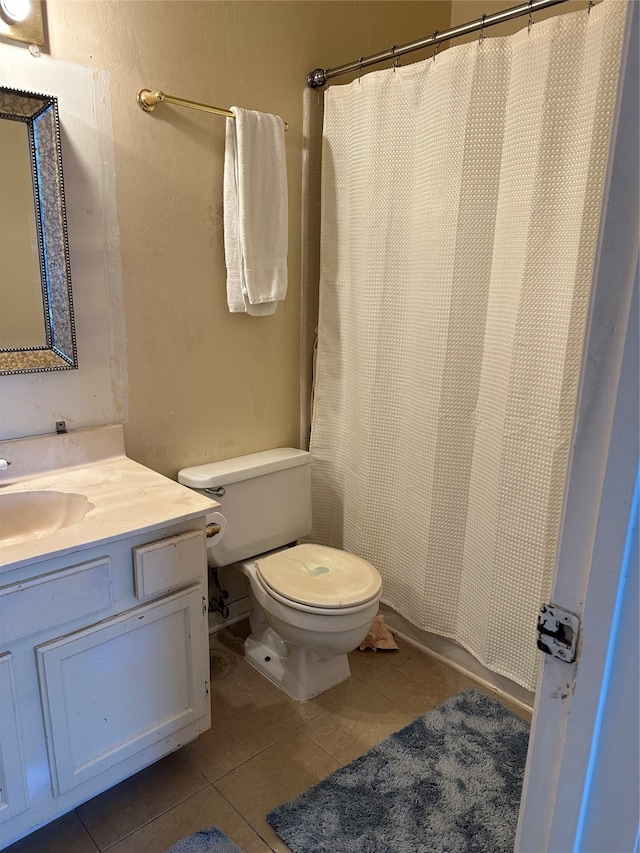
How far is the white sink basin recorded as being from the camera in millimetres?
1496

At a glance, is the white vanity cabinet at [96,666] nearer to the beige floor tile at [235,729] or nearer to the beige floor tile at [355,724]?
the beige floor tile at [235,729]

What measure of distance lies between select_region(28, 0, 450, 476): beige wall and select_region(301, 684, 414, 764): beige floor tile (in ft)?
3.00

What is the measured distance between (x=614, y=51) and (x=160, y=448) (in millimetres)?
1616

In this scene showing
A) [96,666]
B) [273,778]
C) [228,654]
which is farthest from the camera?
[228,654]

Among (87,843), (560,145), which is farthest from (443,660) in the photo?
(560,145)

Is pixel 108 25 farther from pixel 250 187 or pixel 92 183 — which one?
pixel 250 187

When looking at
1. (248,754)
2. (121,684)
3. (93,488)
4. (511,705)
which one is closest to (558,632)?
(121,684)

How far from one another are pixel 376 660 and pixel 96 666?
1.10m

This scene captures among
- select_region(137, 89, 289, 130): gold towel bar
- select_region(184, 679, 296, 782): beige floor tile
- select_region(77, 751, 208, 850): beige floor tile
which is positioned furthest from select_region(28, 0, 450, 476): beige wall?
select_region(77, 751, 208, 850): beige floor tile

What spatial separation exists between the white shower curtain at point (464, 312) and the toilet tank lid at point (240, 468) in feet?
0.62

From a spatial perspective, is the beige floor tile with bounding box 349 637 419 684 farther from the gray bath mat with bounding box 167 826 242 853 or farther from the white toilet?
the gray bath mat with bounding box 167 826 242 853

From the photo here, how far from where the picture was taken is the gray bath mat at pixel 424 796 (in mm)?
1439

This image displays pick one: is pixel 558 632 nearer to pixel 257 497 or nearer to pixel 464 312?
pixel 464 312

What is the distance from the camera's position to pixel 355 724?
5.97 feet
